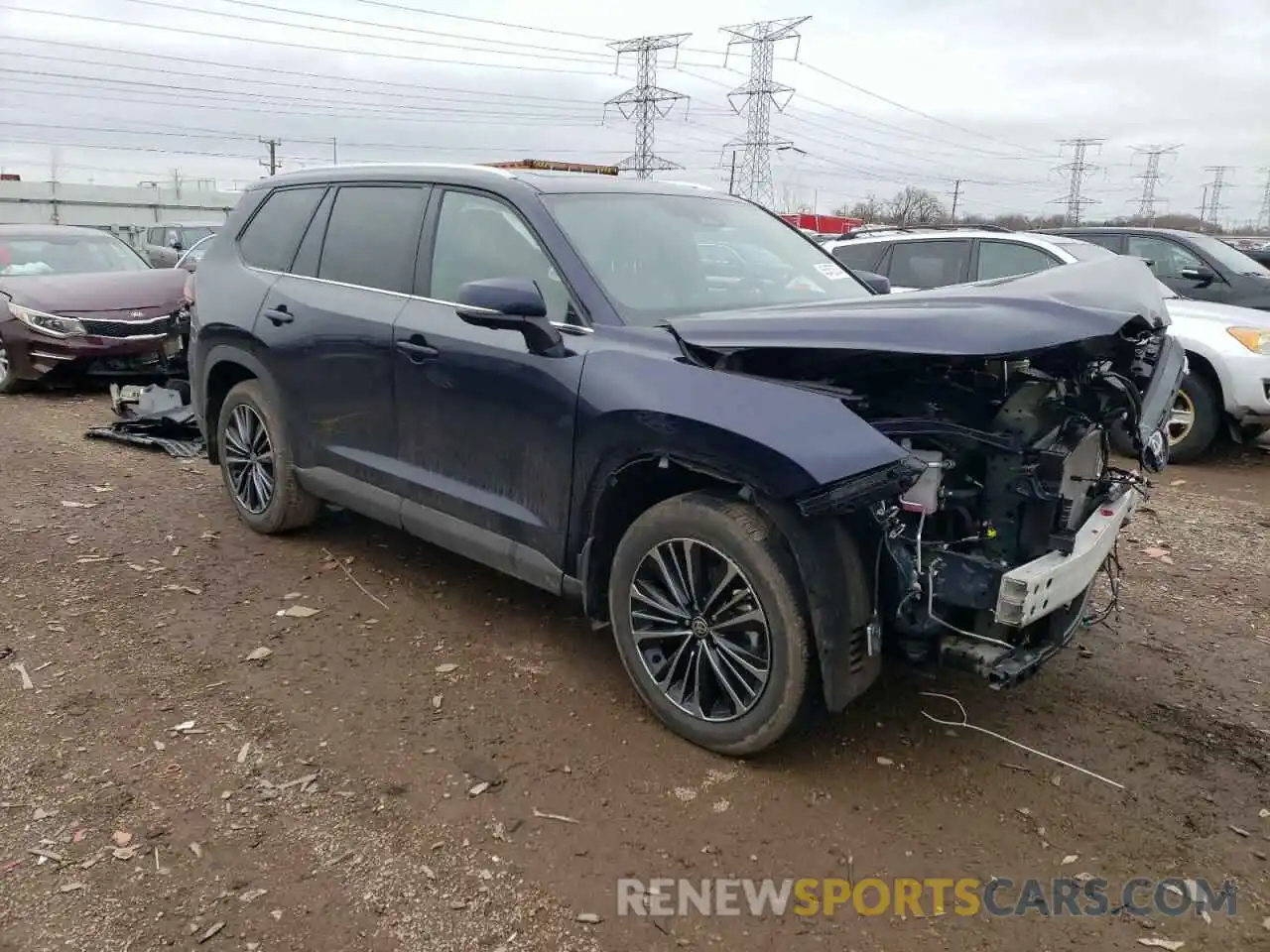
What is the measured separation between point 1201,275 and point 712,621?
7.77 meters

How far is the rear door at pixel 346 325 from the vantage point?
4289 mm

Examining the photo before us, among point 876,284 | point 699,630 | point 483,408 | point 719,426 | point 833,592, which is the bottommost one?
point 699,630

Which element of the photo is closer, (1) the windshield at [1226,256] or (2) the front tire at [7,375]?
(1) the windshield at [1226,256]

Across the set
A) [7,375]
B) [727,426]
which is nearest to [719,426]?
[727,426]

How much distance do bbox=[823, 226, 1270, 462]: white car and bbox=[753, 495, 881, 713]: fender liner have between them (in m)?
3.95

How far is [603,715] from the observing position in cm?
357

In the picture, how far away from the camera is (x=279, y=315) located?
4852 millimetres

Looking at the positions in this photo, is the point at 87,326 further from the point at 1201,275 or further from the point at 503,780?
the point at 1201,275

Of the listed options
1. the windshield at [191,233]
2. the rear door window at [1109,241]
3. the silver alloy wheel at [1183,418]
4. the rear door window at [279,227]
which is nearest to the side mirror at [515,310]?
the rear door window at [279,227]

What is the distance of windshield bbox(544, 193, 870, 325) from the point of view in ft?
12.1

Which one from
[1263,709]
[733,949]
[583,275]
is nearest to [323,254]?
[583,275]

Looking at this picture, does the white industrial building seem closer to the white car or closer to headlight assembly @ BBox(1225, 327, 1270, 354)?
the white car

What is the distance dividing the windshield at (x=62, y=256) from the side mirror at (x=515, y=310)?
847cm

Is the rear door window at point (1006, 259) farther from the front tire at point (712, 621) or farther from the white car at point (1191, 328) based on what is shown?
the front tire at point (712, 621)
